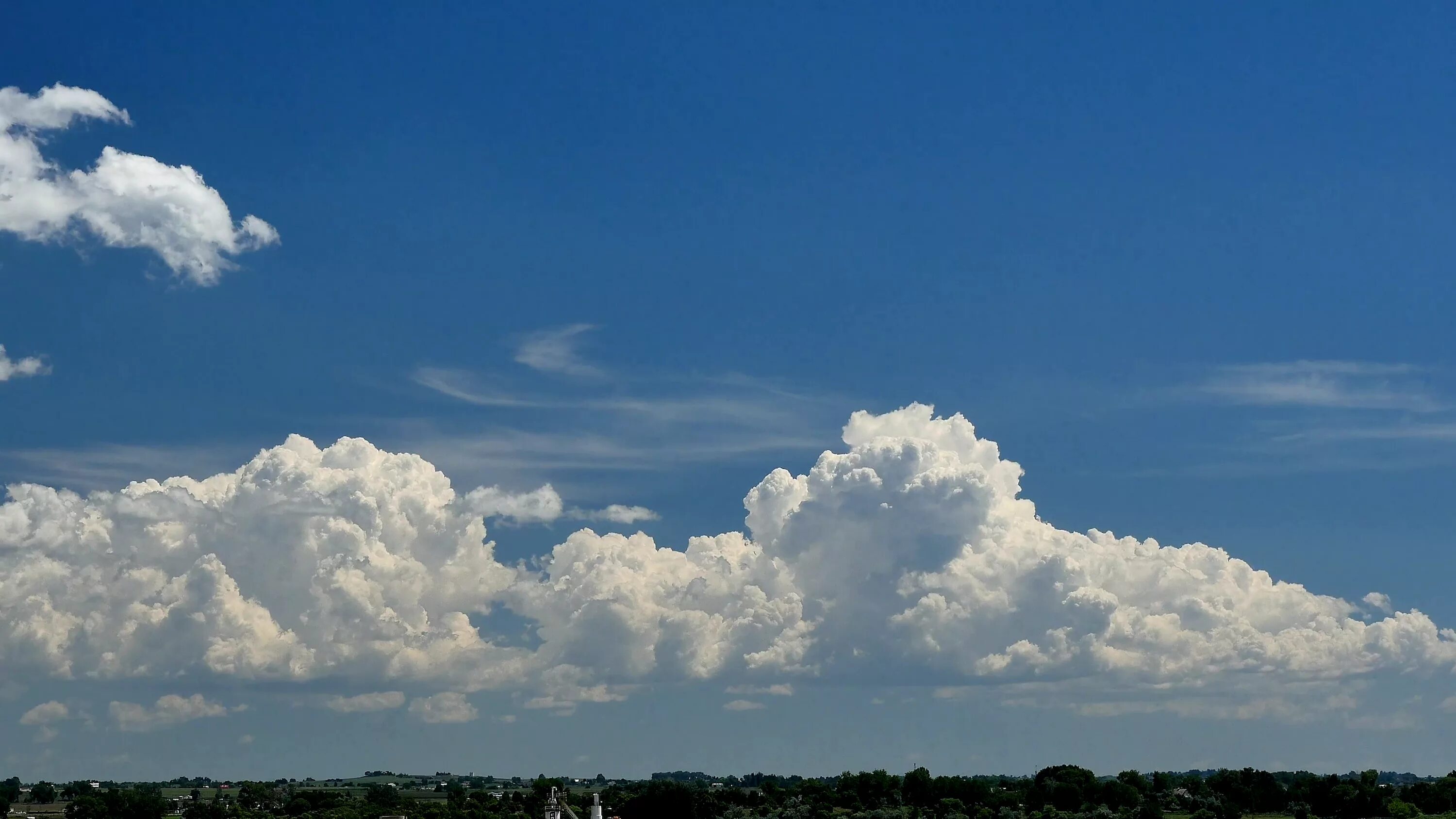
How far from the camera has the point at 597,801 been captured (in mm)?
87375
